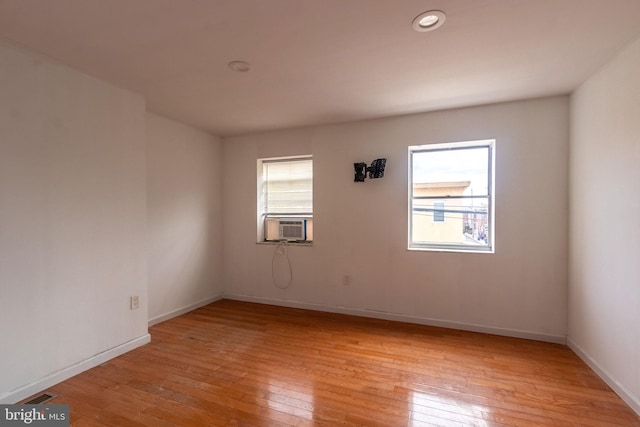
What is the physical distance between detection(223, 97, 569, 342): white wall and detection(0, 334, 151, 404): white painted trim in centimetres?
172

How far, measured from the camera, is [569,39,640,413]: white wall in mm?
1941

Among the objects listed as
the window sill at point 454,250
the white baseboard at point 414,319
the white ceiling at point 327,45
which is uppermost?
the white ceiling at point 327,45

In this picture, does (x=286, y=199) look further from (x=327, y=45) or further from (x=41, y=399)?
(x=41, y=399)

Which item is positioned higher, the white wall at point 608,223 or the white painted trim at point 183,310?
the white wall at point 608,223

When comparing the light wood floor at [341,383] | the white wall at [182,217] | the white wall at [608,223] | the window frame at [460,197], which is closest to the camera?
the light wood floor at [341,383]

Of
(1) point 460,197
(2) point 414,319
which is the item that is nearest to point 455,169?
(1) point 460,197

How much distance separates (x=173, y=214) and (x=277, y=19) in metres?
2.77

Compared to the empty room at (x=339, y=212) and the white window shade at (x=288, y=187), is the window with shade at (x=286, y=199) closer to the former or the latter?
the white window shade at (x=288, y=187)

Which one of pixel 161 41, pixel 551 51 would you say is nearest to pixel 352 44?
pixel 161 41

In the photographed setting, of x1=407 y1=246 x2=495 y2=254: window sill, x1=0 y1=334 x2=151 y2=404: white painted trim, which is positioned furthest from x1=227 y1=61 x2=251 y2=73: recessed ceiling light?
x1=0 y1=334 x2=151 y2=404: white painted trim

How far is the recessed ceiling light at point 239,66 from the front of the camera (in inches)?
87.7

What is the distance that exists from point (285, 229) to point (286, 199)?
44 centimetres

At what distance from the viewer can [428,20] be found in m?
1.73

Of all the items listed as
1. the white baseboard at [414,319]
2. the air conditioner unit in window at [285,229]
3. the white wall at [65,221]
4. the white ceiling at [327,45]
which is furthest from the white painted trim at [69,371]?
the white ceiling at [327,45]
